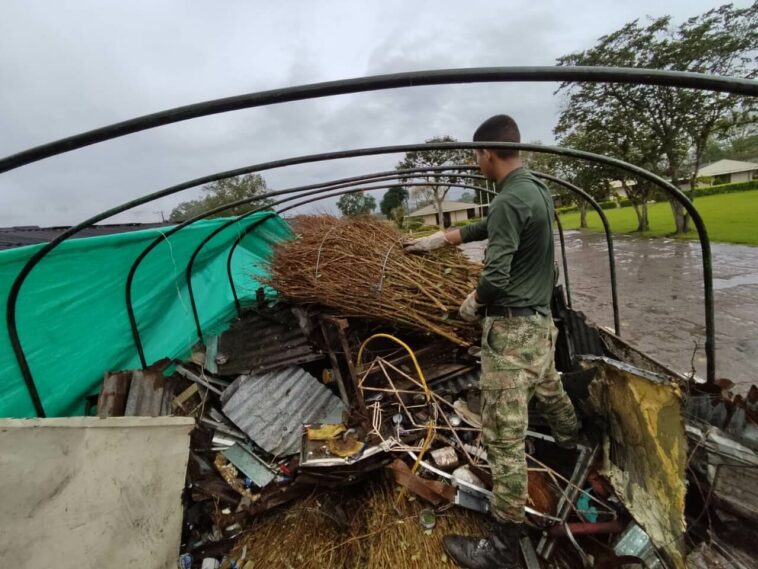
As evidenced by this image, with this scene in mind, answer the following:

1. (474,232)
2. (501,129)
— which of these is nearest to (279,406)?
→ (474,232)

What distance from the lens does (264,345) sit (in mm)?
3537

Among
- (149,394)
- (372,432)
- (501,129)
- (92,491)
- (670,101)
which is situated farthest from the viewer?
(670,101)

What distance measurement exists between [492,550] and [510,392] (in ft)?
3.09

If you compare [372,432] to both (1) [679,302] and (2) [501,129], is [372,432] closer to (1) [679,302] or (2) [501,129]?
(2) [501,129]

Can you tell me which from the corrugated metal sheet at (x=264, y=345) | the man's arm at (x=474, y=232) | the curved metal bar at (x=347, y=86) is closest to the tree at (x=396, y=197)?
the man's arm at (x=474, y=232)

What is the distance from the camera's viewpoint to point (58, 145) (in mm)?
1359

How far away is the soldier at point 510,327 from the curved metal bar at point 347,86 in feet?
2.59

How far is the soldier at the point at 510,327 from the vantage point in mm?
1953

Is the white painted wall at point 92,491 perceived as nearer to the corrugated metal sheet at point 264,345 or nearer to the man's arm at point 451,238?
the corrugated metal sheet at point 264,345

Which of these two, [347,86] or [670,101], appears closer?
[347,86]

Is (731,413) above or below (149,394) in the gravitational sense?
below

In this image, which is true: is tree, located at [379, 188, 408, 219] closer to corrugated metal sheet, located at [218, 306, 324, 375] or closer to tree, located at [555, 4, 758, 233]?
corrugated metal sheet, located at [218, 306, 324, 375]

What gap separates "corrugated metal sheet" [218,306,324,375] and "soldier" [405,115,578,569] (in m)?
1.90

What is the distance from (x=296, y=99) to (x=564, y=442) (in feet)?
8.79
